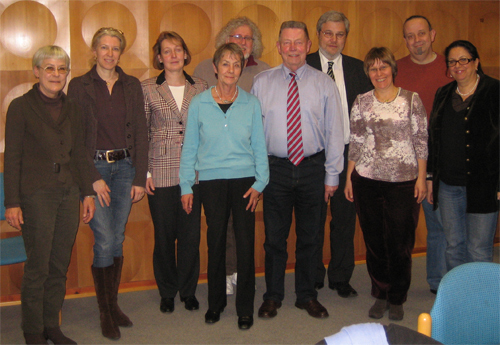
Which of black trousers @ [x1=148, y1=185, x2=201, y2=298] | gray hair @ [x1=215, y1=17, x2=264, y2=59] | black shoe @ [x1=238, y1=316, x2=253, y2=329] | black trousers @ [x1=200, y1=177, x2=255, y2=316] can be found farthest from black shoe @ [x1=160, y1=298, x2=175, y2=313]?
gray hair @ [x1=215, y1=17, x2=264, y2=59]

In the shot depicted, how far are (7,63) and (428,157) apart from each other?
3.00 metres

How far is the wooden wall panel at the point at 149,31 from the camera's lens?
3.30 meters

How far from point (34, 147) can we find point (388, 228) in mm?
2159

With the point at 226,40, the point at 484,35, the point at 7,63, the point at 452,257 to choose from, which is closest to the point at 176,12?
the point at 226,40

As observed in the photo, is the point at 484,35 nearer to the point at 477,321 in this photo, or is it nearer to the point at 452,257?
the point at 452,257

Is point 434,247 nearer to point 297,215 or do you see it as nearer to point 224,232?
point 297,215

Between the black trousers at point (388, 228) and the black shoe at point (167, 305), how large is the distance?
4.53 ft

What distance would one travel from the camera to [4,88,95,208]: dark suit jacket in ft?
8.00

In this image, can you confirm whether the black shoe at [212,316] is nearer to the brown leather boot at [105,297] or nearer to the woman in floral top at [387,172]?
the brown leather boot at [105,297]

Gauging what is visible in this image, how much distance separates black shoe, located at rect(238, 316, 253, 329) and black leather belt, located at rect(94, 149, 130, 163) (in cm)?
124

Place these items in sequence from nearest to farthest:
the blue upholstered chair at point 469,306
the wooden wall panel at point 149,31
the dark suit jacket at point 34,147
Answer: the blue upholstered chair at point 469,306 → the dark suit jacket at point 34,147 → the wooden wall panel at point 149,31

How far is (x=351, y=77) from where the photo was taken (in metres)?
3.38

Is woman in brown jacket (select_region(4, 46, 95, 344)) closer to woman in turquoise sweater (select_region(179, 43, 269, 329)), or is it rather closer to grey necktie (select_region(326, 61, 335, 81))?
woman in turquoise sweater (select_region(179, 43, 269, 329))

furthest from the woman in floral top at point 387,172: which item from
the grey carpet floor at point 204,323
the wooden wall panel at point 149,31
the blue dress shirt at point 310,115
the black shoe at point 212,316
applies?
the wooden wall panel at point 149,31
